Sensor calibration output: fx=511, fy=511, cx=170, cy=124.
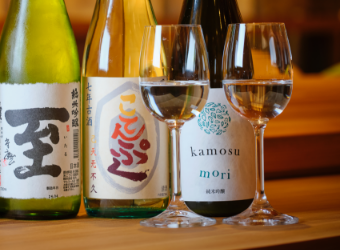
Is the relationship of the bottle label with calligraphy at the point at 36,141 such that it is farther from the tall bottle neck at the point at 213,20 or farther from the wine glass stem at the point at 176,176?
the tall bottle neck at the point at 213,20

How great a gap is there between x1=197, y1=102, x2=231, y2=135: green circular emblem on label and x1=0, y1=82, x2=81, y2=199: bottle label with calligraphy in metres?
0.19

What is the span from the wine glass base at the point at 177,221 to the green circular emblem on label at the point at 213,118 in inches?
5.2

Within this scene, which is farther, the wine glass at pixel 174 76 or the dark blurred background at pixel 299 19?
the dark blurred background at pixel 299 19

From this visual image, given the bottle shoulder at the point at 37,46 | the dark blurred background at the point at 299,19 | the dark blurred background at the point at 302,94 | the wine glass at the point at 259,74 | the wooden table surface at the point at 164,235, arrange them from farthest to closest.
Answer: the dark blurred background at the point at 299,19 → the dark blurred background at the point at 302,94 → the bottle shoulder at the point at 37,46 → the wine glass at the point at 259,74 → the wooden table surface at the point at 164,235

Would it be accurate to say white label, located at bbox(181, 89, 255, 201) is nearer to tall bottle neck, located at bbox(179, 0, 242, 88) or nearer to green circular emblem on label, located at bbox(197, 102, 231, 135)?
green circular emblem on label, located at bbox(197, 102, 231, 135)

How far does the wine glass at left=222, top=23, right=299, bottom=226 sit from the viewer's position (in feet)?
2.10

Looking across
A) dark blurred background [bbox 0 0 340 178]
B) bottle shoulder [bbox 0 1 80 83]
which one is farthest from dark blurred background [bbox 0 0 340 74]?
bottle shoulder [bbox 0 1 80 83]

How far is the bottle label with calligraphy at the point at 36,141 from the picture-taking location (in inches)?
27.3

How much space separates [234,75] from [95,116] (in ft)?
0.68

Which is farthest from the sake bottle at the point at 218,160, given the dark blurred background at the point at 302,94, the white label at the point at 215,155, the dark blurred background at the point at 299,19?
the dark blurred background at the point at 299,19

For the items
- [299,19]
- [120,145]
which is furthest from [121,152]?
[299,19]

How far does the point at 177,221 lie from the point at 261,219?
0.34 ft

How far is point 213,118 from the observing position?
2.38ft

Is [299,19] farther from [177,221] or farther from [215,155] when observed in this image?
[177,221]
